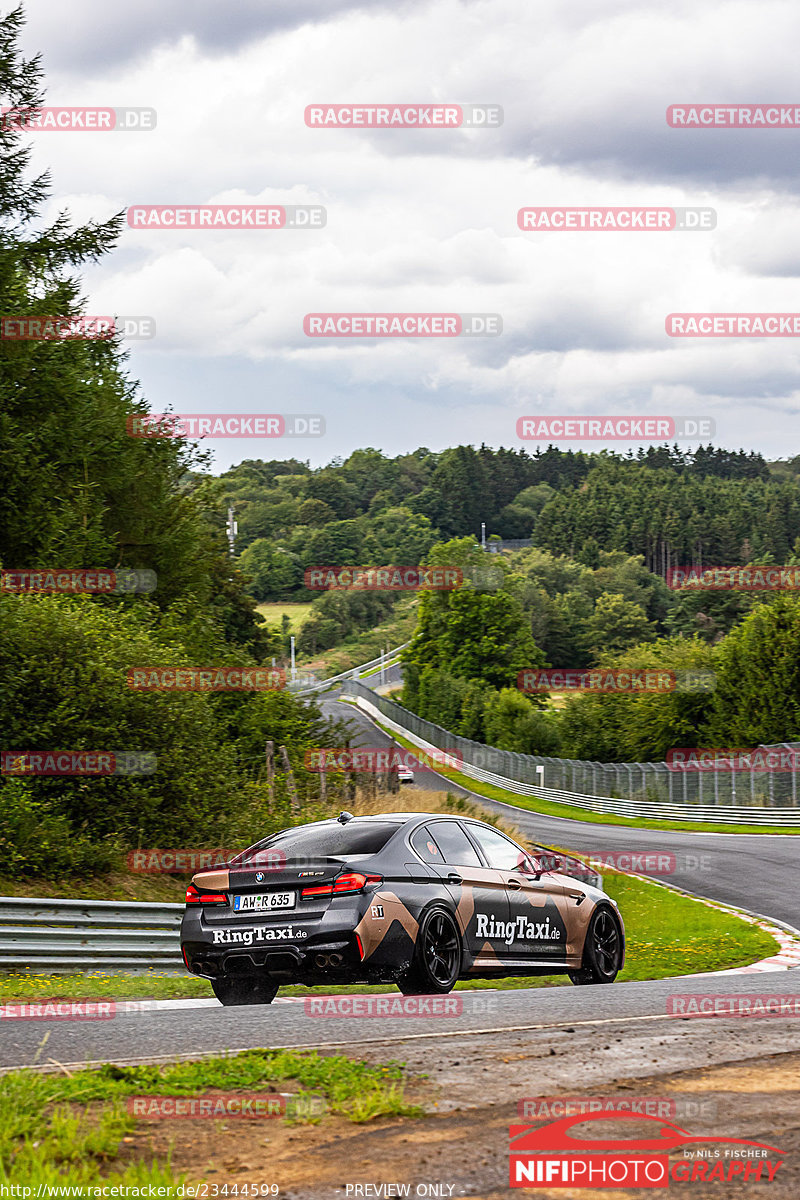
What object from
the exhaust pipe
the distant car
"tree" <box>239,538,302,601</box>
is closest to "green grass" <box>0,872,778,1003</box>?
the distant car

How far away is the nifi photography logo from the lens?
4336mm

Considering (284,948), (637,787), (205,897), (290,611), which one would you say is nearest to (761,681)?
(637,787)

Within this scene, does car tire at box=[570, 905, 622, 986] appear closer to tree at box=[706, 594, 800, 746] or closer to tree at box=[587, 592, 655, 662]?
tree at box=[706, 594, 800, 746]

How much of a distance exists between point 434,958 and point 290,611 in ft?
467

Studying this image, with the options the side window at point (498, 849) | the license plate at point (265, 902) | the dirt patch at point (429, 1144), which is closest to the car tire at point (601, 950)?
the side window at point (498, 849)

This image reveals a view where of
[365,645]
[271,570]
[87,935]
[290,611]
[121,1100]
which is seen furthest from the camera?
[290,611]

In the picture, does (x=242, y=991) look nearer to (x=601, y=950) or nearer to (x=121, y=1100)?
(x=601, y=950)

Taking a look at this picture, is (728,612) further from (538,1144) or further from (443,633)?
(538,1144)

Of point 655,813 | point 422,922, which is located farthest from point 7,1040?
point 655,813

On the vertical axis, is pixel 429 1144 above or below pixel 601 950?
above

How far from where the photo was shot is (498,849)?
1036 cm

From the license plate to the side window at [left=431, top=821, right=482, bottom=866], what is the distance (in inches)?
55.6

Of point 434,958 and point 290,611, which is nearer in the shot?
point 434,958

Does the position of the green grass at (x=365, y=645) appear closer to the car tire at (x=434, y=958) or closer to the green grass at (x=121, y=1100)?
the car tire at (x=434, y=958)
